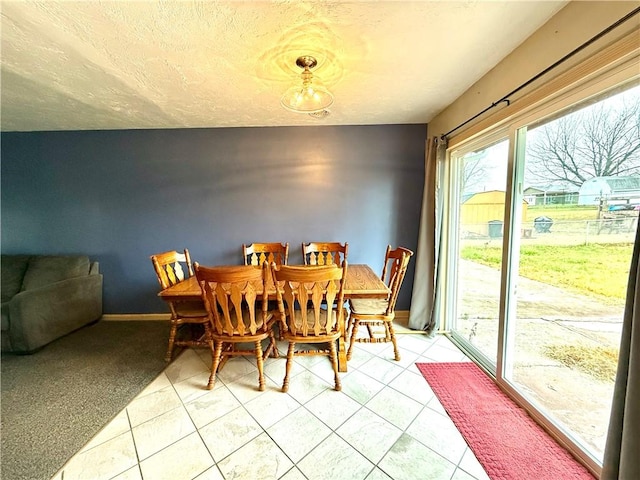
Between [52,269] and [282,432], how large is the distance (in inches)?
124

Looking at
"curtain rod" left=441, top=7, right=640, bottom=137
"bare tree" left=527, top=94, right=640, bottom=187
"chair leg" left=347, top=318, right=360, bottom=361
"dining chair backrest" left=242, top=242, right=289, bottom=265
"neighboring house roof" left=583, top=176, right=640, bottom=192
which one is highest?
"curtain rod" left=441, top=7, right=640, bottom=137

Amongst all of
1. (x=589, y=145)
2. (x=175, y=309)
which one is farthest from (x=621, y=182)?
(x=175, y=309)

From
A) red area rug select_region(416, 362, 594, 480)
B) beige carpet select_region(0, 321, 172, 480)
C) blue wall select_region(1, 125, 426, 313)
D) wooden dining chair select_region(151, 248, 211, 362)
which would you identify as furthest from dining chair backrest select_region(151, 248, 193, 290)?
red area rug select_region(416, 362, 594, 480)

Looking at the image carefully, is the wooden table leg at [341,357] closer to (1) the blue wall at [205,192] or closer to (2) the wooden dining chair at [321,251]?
(2) the wooden dining chair at [321,251]

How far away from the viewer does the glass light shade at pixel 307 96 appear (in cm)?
150

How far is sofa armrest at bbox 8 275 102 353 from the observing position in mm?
2065

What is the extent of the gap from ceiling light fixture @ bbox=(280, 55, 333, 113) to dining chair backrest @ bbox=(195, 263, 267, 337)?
1164mm

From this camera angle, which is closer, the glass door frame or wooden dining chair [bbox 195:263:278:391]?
the glass door frame

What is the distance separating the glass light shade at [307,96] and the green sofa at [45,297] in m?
3.00

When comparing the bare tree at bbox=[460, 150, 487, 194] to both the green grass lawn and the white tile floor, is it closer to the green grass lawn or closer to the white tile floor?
the green grass lawn

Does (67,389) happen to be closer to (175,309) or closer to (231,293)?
(175,309)

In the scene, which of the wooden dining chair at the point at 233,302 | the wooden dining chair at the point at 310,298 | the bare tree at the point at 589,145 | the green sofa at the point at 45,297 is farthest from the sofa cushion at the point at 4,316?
the bare tree at the point at 589,145

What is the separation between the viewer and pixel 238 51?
1.44 m

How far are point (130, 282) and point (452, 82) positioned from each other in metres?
4.08
